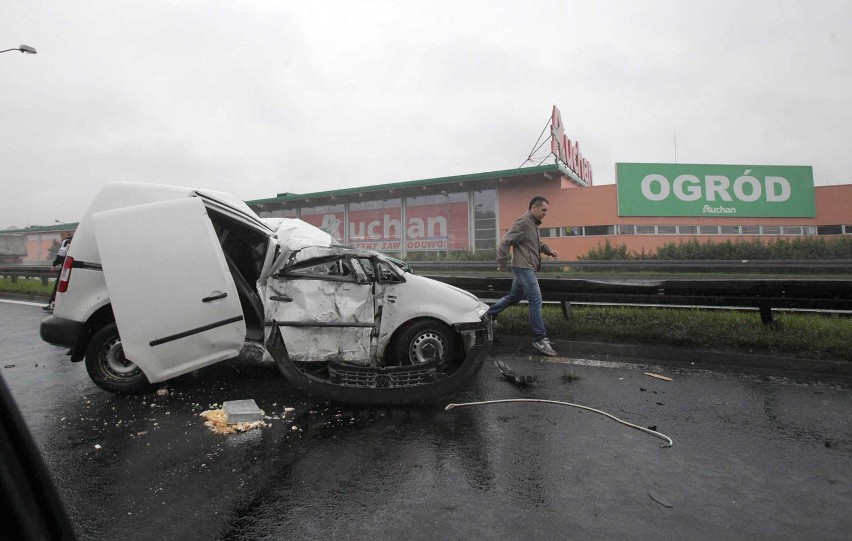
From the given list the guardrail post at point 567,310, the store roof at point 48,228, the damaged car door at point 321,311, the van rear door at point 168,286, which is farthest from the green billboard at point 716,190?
the store roof at point 48,228

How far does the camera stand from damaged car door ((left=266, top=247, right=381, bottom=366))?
15.1 ft

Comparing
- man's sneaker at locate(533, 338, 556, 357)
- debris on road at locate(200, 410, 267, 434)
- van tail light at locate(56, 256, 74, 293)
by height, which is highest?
van tail light at locate(56, 256, 74, 293)

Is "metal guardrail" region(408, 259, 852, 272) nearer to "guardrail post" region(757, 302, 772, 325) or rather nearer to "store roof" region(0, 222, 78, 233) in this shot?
"guardrail post" region(757, 302, 772, 325)

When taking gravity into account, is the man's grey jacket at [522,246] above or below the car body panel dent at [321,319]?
above

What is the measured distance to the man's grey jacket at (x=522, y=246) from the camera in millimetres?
6398

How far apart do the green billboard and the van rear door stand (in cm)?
2154

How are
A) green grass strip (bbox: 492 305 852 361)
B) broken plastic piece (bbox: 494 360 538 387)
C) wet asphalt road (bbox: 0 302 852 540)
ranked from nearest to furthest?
1. wet asphalt road (bbox: 0 302 852 540)
2. broken plastic piece (bbox: 494 360 538 387)
3. green grass strip (bbox: 492 305 852 361)

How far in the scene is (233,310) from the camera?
4602 millimetres

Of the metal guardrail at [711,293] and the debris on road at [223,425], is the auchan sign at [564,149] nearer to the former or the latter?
the metal guardrail at [711,293]

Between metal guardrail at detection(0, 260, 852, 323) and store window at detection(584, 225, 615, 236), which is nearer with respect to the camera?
metal guardrail at detection(0, 260, 852, 323)

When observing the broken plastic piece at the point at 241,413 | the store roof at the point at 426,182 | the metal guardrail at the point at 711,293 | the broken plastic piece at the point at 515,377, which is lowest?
the broken plastic piece at the point at 241,413

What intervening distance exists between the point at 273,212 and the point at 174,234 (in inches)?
1156

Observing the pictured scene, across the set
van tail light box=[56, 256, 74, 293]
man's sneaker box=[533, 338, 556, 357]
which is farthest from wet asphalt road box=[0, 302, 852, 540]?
man's sneaker box=[533, 338, 556, 357]

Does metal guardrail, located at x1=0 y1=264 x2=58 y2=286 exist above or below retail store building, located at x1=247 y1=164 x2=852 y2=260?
below
